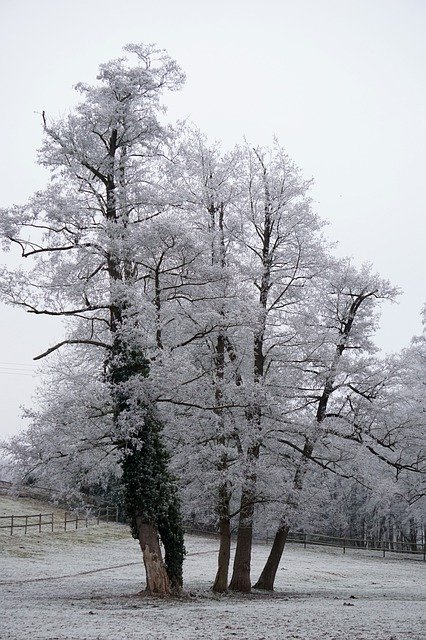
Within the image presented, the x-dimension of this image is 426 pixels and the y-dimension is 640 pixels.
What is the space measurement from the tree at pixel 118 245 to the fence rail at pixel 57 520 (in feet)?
76.9

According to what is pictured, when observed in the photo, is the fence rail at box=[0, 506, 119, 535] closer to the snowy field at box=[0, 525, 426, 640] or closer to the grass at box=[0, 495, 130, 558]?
the grass at box=[0, 495, 130, 558]

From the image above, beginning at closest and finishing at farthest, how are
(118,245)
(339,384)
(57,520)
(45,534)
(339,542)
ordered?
(118,245) < (339,384) < (45,534) < (57,520) < (339,542)

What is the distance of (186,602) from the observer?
720 inches

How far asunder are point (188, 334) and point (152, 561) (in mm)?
6165

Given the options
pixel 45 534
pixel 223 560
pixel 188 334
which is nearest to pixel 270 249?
pixel 188 334

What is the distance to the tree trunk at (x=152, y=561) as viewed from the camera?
1891 centimetres

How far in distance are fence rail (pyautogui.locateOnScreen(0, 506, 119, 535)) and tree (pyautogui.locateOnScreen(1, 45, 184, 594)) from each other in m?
23.5

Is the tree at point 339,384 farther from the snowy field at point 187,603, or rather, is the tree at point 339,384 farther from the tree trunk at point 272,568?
the snowy field at point 187,603

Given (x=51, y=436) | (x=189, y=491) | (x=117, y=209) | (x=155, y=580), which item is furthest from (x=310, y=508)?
(x=117, y=209)

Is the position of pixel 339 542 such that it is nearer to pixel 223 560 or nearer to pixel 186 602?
pixel 223 560

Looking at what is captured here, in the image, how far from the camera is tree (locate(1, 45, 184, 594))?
1798 cm

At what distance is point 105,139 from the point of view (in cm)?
1989

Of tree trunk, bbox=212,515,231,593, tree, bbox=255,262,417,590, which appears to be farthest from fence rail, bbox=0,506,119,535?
tree, bbox=255,262,417,590

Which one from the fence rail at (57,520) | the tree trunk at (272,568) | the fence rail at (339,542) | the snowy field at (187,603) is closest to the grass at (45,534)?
the fence rail at (57,520)
